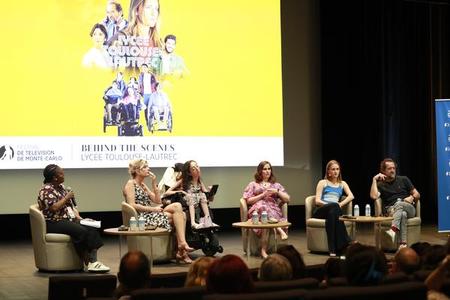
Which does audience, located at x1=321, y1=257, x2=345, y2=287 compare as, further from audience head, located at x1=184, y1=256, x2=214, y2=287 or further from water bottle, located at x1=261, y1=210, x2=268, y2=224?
water bottle, located at x1=261, y1=210, x2=268, y2=224

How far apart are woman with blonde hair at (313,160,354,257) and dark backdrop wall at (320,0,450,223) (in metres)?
2.15

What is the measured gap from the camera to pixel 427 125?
37.4 ft

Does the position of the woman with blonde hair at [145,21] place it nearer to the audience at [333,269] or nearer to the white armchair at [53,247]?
the white armchair at [53,247]

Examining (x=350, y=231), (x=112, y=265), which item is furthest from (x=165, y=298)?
(x=350, y=231)

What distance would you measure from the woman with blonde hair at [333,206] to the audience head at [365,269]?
4.77 meters

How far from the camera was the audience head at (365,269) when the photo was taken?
10.6 feet

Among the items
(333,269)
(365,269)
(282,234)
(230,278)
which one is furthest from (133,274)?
(282,234)

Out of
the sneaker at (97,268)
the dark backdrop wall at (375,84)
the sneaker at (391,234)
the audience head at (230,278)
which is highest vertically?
the dark backdrop wall at (375,84)

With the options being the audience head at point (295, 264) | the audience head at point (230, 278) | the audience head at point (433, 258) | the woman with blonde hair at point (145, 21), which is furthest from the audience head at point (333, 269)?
the woman with blonde hair at point (145, 21)

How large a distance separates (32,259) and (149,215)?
1.29m

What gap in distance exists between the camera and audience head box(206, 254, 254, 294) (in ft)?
10.1

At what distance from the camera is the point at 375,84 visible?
10867 mm

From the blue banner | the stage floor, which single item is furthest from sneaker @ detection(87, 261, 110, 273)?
the blue banner

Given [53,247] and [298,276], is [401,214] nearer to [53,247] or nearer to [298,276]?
[53,247]
